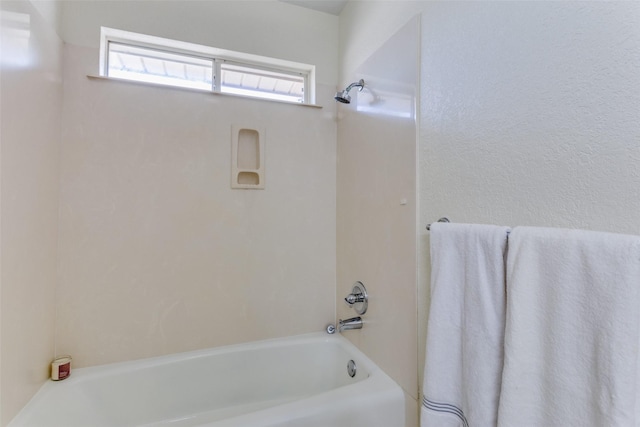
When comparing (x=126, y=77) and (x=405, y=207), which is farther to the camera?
(x=126, y=77)

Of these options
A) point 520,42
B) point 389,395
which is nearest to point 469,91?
point 520,42

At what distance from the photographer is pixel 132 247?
1.63 metres

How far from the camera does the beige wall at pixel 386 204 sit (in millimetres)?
1278

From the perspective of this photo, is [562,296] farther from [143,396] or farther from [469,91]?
[143,396]

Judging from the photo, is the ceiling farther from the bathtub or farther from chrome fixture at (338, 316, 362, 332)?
the bathtub

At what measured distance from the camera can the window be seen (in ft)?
5.58

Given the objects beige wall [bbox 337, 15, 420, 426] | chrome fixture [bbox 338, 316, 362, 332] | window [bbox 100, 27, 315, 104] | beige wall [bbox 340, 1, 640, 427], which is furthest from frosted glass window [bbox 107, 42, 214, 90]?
chrome fixture [bbox 338, 316, 362, 332]

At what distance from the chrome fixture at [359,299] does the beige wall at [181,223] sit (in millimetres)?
379

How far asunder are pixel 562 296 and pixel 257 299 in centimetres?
157

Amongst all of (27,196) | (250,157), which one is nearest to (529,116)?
(250,157)

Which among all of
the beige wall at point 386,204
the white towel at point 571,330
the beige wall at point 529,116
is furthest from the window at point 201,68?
the white towel at point 571,330

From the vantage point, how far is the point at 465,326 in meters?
0.86

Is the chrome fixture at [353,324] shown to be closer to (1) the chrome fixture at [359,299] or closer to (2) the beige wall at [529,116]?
Result: (1) the chrome fixture at [359,299]

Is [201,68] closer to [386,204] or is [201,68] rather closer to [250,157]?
[250,157]
